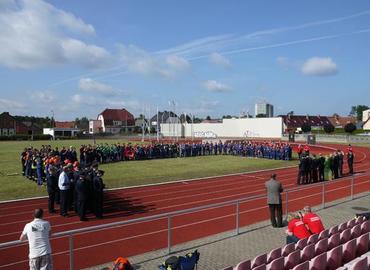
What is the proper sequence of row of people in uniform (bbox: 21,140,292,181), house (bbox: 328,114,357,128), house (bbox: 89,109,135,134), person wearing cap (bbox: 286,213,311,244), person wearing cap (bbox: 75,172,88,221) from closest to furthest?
1. person wearing cap (bbox: 286,213,311,244)
2. person wearing cap (bbox: 75,172,88,221)
3. row of people in uniform (bbox: 21,140,292,181)
4. house (bbox: 89,109,135,134)
5. house (bbox: 328,114,357,128)

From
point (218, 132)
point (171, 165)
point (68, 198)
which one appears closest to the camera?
point (68, 198)

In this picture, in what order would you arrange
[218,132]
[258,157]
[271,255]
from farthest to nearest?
[218,132] → [258,157] → [271,255]

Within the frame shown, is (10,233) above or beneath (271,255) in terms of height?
beneath

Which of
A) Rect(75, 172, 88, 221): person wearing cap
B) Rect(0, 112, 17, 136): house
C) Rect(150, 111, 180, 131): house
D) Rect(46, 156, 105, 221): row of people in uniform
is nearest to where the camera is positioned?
Rect(75, 172, 88, 221): person wearing cap

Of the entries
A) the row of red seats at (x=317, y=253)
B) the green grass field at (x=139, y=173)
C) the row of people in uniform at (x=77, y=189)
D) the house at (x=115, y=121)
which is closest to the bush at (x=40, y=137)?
the house at (x=115, y=121)

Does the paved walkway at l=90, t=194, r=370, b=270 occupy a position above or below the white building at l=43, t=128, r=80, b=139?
below

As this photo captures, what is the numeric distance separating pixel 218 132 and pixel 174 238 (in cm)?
7489

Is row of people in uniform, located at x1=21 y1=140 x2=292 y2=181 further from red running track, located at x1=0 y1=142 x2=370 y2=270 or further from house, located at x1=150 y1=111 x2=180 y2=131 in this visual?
house, located at x1=150 y1=111 x2=180 y2=131

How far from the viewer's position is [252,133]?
78125mm

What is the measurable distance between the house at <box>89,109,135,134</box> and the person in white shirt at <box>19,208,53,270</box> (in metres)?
115

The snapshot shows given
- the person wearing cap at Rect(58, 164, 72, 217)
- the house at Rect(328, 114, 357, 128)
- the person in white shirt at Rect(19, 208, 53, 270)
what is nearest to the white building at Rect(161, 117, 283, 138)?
the house at Rect(328, 114, 357, 128)

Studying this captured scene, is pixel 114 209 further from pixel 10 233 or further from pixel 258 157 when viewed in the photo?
pixel 258 157

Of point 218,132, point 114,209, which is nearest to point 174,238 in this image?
point 114,209

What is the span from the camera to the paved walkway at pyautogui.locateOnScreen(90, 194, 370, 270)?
8.08 m
